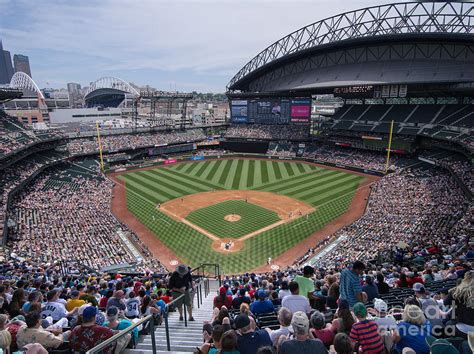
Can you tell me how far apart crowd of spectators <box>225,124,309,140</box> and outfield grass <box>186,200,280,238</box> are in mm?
35295

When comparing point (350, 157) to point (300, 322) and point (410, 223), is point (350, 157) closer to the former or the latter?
point (410, 223)

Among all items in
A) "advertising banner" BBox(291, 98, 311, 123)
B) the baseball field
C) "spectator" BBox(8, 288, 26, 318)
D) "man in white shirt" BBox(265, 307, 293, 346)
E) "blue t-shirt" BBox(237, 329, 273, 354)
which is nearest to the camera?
"blue t-shirt" BBox(237, 329, 273, 354)

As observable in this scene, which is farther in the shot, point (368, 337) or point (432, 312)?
point (432, 312)

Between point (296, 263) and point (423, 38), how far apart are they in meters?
51.4

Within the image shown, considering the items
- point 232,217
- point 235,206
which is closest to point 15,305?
point 232,217

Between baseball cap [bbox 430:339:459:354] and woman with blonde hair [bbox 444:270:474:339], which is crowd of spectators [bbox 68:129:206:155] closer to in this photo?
woman with blonde hair [bbox 444:270:474:339]

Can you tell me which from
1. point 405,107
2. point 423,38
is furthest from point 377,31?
point 405,107

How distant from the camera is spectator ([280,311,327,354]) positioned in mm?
4391

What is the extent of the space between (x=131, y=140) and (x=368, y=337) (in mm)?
70563

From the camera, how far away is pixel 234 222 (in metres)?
34.5

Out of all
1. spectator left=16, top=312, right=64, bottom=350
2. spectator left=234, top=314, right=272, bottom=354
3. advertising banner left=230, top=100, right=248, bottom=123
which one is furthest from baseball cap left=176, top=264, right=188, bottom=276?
advertising banner left=230, top=100, right=248, bottom=123

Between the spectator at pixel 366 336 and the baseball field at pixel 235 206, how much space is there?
20.9 m

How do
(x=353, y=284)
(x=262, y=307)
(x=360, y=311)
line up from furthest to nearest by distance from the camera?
(x=262, y=307)
(x=353, y=284)
(x=360, y=311)

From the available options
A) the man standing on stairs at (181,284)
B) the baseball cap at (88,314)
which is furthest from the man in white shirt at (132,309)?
the baseball cap at (88,314)
